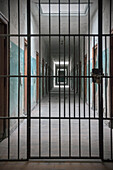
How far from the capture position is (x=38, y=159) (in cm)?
302

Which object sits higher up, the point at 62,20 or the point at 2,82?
the point at 62,20

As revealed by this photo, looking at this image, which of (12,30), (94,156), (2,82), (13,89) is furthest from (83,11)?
(94,156)

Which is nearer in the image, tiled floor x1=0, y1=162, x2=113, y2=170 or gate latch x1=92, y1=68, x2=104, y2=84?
tiled floor x1=0, y1=162, x2=113, y2=170

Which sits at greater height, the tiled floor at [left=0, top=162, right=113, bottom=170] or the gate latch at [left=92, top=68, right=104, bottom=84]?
the gate latch at [left=92, top=68, right=104, bottom=84]

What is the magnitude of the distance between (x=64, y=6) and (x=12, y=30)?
128 inches

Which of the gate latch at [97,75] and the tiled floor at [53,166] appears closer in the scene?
the tiled floor at [53,166]

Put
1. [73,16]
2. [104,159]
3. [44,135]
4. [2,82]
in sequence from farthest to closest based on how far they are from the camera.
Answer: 1. [73,16]
2. [44,135]
3. [2,82]
4. [104,159]

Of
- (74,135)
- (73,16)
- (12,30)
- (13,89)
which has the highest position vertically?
(73,16)

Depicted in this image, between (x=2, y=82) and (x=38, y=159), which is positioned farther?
(x=2, y=82)

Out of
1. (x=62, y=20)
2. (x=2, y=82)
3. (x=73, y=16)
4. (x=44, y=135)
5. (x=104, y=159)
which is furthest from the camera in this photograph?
(x=62, y=20)

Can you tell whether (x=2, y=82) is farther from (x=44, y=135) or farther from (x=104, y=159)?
(x=104, y=159)

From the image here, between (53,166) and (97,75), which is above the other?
(97,75)

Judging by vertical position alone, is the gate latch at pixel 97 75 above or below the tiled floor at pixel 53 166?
above

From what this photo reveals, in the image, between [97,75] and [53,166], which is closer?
[53,166]
